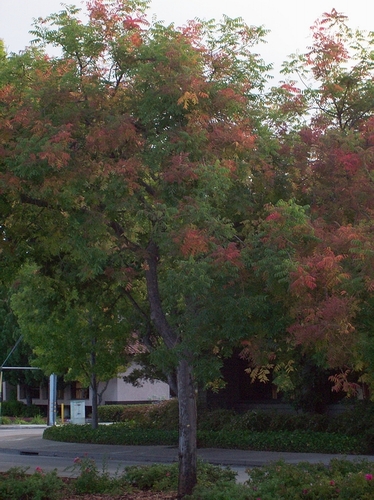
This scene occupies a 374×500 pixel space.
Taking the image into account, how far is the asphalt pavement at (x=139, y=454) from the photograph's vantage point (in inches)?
863

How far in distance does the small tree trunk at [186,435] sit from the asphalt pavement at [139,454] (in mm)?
5091

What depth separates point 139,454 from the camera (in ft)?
80.7

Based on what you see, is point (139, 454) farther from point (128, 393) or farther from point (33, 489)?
point (128, 393)

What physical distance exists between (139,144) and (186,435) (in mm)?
4719

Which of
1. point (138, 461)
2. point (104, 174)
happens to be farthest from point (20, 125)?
point (138, 461)

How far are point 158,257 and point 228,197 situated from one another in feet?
7.67

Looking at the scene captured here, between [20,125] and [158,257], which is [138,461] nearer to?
A: [158,257]

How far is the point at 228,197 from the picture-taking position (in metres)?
12.2

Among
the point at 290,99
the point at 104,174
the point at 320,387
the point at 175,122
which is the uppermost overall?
the point at 290,99

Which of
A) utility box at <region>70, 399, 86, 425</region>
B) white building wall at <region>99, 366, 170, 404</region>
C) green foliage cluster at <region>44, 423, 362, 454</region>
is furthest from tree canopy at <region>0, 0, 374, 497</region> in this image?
white building wall at <region>99, 366, 170, 404</region>

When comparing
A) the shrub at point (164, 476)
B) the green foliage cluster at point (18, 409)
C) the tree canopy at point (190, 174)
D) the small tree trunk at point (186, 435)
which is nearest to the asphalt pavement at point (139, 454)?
the shrub at point (164, 476)

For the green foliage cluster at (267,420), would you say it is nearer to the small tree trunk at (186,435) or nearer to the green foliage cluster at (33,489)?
the small tree trunk at (186,435)

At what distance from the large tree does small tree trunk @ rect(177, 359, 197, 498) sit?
0.8 inches

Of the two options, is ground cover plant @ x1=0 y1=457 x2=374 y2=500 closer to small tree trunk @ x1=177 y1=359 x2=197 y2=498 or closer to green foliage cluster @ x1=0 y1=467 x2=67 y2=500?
green foliage cluster @ x1=0 y1=467 x2=67 y2=500
